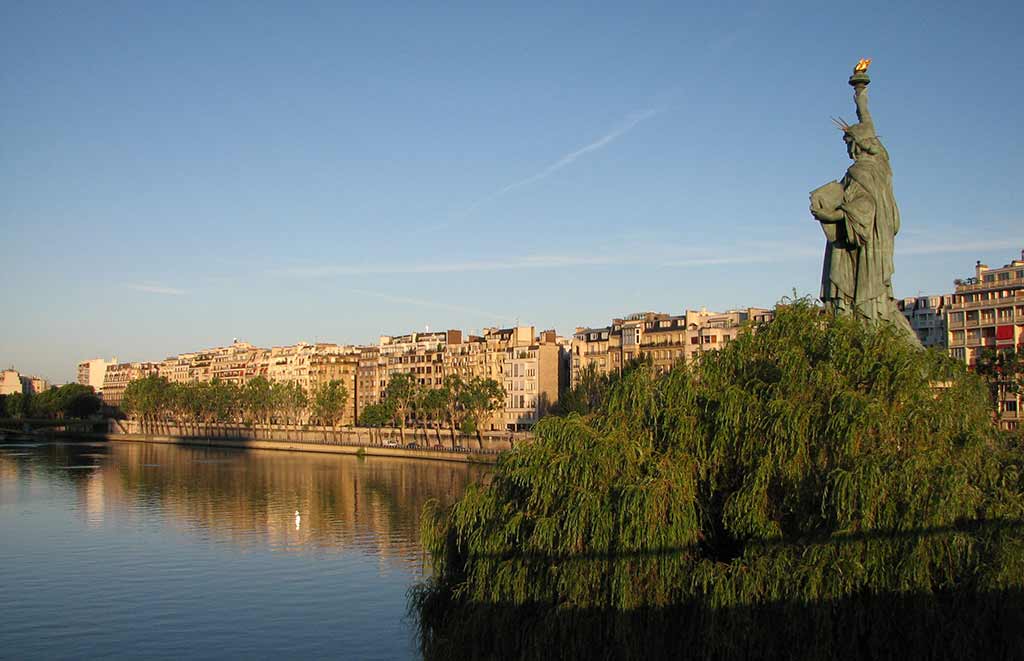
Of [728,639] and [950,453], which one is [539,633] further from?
[950,453]

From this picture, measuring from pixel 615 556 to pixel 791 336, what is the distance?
552 centimetres

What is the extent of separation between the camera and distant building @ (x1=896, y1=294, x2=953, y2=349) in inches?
3568

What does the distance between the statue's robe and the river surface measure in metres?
8.94

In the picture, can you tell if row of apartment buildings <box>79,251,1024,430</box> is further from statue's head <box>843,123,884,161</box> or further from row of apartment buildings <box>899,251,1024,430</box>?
statue's head <box>843,123,884,161</box>

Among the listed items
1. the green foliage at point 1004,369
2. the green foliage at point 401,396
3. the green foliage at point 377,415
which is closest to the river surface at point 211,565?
the green foliage at point 1004,369

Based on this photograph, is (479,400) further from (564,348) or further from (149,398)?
(149,398)

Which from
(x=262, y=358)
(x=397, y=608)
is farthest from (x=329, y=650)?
(x=262, y=358)

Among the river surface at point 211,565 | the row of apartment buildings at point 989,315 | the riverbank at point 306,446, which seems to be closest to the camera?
the river surface at point 211,565

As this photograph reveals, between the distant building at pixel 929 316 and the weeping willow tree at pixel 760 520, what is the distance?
7446 cm

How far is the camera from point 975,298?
80000mm

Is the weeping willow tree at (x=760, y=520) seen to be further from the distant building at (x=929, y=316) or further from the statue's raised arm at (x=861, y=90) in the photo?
the distant building at (x=929, y=316)

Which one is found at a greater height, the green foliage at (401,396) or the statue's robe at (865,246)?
the statue's robe at (865,246)

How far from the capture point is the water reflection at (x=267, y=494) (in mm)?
49875

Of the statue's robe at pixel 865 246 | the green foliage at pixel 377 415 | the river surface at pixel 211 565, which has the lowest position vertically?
the river surface at pixel 211 565
